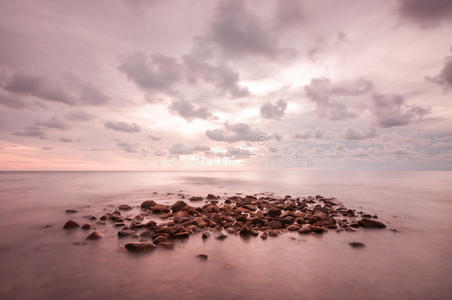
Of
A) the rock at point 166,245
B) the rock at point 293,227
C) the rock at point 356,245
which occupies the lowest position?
the rock at point 356,245

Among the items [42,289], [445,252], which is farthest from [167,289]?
[445,252]

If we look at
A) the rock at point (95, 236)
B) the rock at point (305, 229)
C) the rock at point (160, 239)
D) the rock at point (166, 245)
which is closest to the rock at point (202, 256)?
the rock at point (166, 245)

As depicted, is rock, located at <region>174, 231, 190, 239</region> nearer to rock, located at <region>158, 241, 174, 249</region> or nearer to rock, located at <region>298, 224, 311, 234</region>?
rock, located at <region>158, 241, 174, 249</region>

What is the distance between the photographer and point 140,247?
9594mm

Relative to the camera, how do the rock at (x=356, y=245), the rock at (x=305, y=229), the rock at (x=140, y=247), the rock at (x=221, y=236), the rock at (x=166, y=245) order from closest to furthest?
the rock at (x=140, y=247) < the rock at (x=166, y=245) < the rock at (x=356, y=245) < the rock at (x=221, y=236) < the rock at (x=305, y=229)

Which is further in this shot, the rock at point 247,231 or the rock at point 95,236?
the rock at point 247,231

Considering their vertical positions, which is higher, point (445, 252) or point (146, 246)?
point (146, 246)

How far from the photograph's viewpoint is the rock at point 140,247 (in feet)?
31.4

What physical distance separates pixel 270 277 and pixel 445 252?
32.3 ft

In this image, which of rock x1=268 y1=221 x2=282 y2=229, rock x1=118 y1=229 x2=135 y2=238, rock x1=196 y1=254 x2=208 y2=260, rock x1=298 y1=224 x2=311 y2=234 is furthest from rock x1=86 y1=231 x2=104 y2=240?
rock x1=298 y1=224 x2=311 y2=234

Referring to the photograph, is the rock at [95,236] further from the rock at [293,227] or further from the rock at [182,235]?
the rock at [293,227]

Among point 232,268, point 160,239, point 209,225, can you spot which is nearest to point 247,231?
point 209,225

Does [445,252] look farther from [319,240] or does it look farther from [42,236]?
[42,236]

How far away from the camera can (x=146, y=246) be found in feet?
31.6
